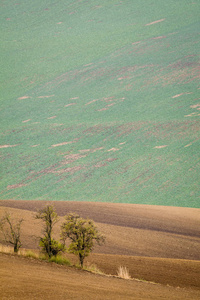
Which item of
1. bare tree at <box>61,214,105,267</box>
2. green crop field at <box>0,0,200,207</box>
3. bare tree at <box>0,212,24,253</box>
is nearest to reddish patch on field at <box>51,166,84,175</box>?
green crop field at <box>0,0,200,207</box>

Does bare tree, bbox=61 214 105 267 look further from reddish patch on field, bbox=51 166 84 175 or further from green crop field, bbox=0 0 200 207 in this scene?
reddish patch on field, bbox=51 166 84 175

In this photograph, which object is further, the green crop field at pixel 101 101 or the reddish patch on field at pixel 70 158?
the reddish patch on field at pixel 70 158

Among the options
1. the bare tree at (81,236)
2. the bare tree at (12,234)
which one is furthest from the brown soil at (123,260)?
the bare tree at (81,236)

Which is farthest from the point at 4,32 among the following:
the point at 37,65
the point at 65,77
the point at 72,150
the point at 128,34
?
the point at 72,150

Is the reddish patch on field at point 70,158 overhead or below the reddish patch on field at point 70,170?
overhead

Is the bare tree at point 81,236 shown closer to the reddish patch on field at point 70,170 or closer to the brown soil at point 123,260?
the brown soil at point 123,260

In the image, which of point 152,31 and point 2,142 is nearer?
point 2,142

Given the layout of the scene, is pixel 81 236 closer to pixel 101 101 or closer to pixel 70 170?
pixel 70 170

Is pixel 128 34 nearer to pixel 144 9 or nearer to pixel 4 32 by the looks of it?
pixel 144 9
